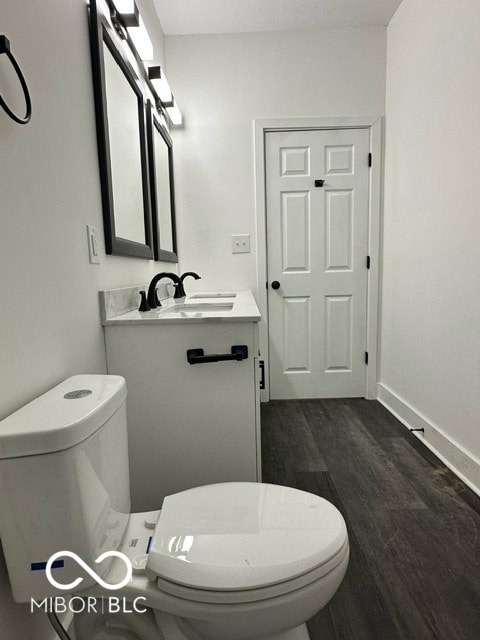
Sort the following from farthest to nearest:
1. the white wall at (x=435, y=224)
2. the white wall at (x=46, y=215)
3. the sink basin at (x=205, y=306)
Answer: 1. the sink basin at (x=205, y=306)
2. the white wall at (x=435, y=224)
3. the white wall at (x=46, y=215)

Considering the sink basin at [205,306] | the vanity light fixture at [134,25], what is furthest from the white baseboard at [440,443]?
the vanity light fixture at [134,25]

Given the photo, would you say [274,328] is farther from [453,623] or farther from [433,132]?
[453,623]

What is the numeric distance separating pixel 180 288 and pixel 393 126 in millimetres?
1785

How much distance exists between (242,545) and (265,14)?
281cm

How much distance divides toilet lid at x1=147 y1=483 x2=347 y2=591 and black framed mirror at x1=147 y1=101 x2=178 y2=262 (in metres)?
1.47

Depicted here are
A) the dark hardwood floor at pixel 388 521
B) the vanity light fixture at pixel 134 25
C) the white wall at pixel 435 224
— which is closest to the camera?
the dark hardwood floor at pixel 388 521

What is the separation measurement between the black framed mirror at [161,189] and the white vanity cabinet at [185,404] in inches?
36.1

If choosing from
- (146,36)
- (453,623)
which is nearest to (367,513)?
(453,623)

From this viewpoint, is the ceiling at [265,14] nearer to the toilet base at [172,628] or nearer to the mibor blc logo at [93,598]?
the mibor blc logo at [93,598]

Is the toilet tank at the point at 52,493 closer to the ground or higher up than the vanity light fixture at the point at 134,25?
closer to the ground

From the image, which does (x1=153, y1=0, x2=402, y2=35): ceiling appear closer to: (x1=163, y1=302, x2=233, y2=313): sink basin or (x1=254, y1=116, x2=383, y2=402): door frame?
(x1=254, y1=116, x2=383, y2=402): door frame

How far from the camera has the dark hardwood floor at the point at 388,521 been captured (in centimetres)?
101

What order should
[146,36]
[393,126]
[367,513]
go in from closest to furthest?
[367,513], [146,36], [393,126]

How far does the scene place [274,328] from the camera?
2666 millimetres
